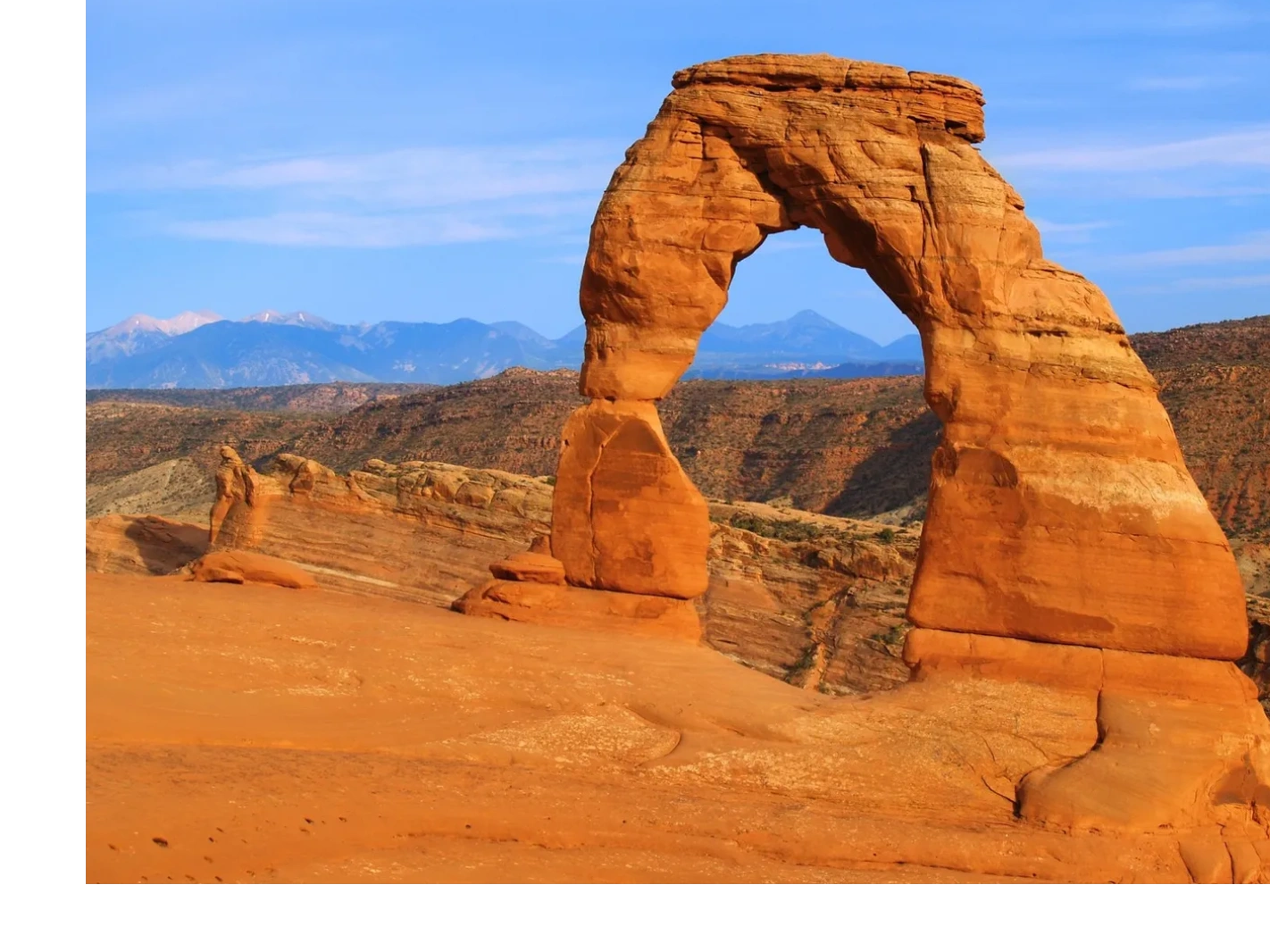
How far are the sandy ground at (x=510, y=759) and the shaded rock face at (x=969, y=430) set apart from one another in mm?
778

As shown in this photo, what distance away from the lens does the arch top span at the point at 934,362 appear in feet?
54.3

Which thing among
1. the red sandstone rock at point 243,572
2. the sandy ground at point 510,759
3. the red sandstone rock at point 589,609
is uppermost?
the red sandstone rock at point 243,572

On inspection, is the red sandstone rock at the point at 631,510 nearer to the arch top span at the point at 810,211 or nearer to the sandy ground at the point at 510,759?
the arch top span at the point at 810,211

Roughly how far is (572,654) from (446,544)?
1736 centimetres

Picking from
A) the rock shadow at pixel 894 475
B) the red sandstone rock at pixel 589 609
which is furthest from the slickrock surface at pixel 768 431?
the red sandstone rock at pixel 589 609

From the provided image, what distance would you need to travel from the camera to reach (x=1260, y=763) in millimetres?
15453

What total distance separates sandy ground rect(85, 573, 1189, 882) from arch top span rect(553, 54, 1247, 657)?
4.96ft

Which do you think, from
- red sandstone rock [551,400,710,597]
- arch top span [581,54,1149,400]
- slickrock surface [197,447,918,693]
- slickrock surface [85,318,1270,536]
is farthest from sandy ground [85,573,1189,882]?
slickrock surface [85,318,1270,536]

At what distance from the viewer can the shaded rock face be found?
15883mm

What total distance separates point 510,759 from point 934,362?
705 centimetres

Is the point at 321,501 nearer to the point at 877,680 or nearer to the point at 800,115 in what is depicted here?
the point at 877,680

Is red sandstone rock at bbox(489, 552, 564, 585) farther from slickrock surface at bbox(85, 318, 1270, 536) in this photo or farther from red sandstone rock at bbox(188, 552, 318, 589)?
slickrock surface at bbox(85, 318, 1270, 536)

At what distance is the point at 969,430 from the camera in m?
17.3
